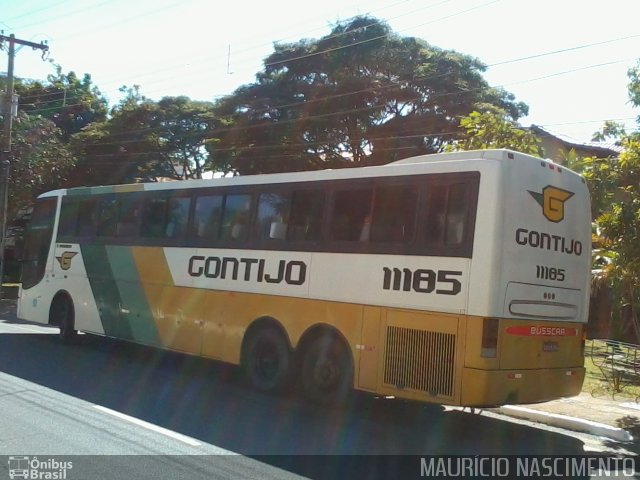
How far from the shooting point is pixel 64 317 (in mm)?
13828

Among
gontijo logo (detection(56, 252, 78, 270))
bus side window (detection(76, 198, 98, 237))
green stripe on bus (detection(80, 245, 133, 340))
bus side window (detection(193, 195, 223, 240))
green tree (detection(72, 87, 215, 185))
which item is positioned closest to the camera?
bus side window (detection(193, 195, 223, 240))

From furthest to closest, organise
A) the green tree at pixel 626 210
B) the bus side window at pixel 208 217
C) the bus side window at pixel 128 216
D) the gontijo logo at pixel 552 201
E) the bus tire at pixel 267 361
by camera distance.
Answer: the bus side window at pixel 128 216, the bus side window at pixel 208 217, the bus tire at pixel 267 361, the green tree at pixel 626 210, the gontijo logo at pixel 552 201

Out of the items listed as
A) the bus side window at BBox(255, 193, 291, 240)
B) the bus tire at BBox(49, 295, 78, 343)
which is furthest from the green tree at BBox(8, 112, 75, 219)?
the bus side window at BBox(255, 193, 291, 240)

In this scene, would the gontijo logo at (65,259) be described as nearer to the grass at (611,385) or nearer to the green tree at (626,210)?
the green tree at (626,210)

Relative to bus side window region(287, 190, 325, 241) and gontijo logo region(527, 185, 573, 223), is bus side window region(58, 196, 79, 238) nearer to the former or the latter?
bus side window region(287, 190, 325, 241)

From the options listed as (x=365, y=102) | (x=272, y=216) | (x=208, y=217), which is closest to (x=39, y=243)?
(x=208, y=217)

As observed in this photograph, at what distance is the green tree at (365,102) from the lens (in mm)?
25297

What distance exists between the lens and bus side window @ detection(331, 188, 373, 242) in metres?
8.51

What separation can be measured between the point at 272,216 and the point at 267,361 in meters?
2.17

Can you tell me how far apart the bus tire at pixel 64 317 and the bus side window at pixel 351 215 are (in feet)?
24.4

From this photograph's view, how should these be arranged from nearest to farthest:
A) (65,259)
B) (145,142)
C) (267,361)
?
(267,361)
(65,259)
(145,142)

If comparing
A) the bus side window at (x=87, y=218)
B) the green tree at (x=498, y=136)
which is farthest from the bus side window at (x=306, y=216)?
the bus side window at (x=87, y=218)

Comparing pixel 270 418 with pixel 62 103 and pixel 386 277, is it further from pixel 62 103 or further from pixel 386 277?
pixel 62 103

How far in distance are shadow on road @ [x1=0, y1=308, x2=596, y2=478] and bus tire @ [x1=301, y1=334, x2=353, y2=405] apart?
0.21 m
